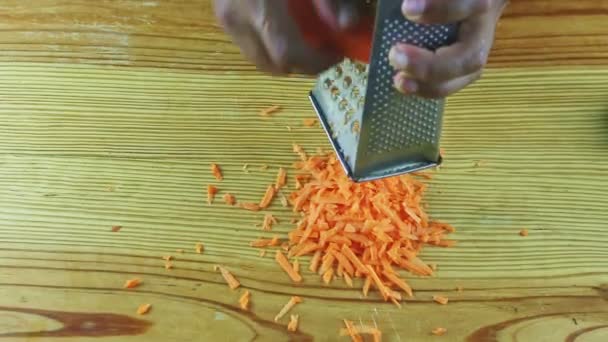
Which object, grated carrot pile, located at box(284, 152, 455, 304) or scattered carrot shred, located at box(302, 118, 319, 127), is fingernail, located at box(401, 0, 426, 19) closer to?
grated carrot pile, located at box(284, 152, 455, 304)

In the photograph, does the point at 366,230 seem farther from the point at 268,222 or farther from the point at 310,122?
the point at 310,122

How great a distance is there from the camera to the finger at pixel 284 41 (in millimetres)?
909

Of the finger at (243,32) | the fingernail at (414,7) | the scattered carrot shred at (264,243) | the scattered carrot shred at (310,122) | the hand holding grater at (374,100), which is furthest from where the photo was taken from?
the scattered carrot shred at (310,122)

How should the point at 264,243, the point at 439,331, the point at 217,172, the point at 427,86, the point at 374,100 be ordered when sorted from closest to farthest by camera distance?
the point at 427,86 → the point at 374,100 → the point at 439,331 → the point at 264,243 → the point at 217,172

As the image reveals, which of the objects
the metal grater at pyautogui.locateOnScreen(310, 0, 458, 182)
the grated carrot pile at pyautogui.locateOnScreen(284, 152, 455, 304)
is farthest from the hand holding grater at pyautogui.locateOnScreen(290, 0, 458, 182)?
the grated carrot pile at pyautogui.locateOnScreen(284, 152, 455, 304)

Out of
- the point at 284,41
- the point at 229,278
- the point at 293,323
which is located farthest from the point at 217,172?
the point at 284,41

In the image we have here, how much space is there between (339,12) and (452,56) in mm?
155

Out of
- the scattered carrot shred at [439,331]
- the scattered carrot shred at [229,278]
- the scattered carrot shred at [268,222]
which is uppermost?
the scattered carrot shred at [268,222]

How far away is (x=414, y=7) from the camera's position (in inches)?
29.1

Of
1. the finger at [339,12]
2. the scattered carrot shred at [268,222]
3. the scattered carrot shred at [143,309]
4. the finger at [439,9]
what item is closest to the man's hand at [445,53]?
the finger at [439,9]

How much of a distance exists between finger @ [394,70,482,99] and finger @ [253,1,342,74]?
14cm

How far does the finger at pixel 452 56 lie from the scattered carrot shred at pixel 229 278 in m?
0.53

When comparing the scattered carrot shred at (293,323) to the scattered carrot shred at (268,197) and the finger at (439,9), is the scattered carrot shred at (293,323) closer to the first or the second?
the scattered carrot shred at (268,197)

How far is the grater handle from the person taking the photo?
90 centimetres
